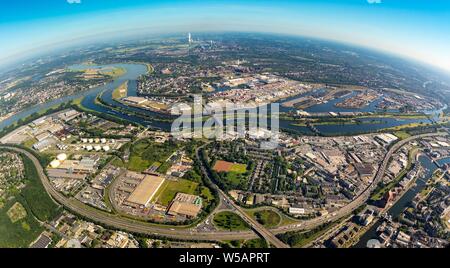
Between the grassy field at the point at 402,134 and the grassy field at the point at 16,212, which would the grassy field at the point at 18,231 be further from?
the grassy field at the point at 402,134

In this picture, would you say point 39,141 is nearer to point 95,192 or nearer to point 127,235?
point 95,192

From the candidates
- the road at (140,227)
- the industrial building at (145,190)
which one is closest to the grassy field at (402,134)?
the road at (140,227)

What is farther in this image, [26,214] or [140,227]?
[26,214]

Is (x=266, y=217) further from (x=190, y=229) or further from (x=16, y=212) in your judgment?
(x=16, y=212)

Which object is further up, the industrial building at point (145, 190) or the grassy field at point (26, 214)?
the industrial building at point (145, 190)

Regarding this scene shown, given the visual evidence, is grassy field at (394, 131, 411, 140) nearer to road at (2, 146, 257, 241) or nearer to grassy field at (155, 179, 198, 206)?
road at (2, 146, 257, 241)

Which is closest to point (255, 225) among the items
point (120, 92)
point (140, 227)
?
point (140, 227)
